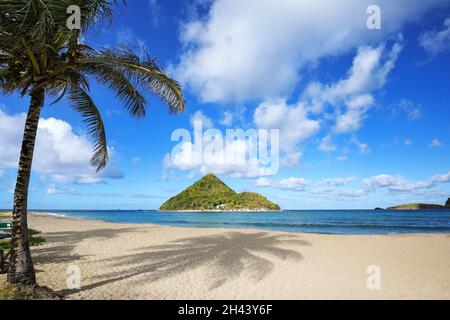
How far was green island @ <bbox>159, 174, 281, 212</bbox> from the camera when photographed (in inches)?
6112

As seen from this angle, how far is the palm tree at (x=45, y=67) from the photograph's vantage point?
5.20 meters

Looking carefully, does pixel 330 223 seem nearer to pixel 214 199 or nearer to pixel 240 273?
pixel 240 273

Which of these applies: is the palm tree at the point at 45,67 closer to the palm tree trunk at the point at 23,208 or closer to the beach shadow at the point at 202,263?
the palm tree trunk at the point at 23,208

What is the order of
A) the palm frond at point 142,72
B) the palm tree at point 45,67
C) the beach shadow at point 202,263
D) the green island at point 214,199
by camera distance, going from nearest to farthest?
the palm tree at point 45,67, the palm frond at point 142,72, the beach shadow at point 202,263, the green island at point 214,199

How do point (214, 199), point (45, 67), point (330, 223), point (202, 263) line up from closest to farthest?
point (45, 67) → point (202, 263) → point (330, 223) → point (214, 199)

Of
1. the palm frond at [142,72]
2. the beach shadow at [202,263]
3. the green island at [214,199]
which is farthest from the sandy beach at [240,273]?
the green island at [214,199]

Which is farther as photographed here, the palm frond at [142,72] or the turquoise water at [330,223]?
the turquoise water at [330,223]

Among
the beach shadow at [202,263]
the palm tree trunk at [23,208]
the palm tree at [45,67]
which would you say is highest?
the palm tree at [45,67]

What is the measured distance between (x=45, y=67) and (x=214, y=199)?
154 metres

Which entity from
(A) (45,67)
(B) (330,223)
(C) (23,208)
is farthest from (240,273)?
(B) (330,223)

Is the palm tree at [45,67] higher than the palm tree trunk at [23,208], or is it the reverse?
the palm tree at [45,67]

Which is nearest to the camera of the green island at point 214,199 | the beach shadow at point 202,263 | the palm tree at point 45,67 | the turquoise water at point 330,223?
the palm tree at point 45,67

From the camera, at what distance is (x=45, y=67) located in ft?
20.5
